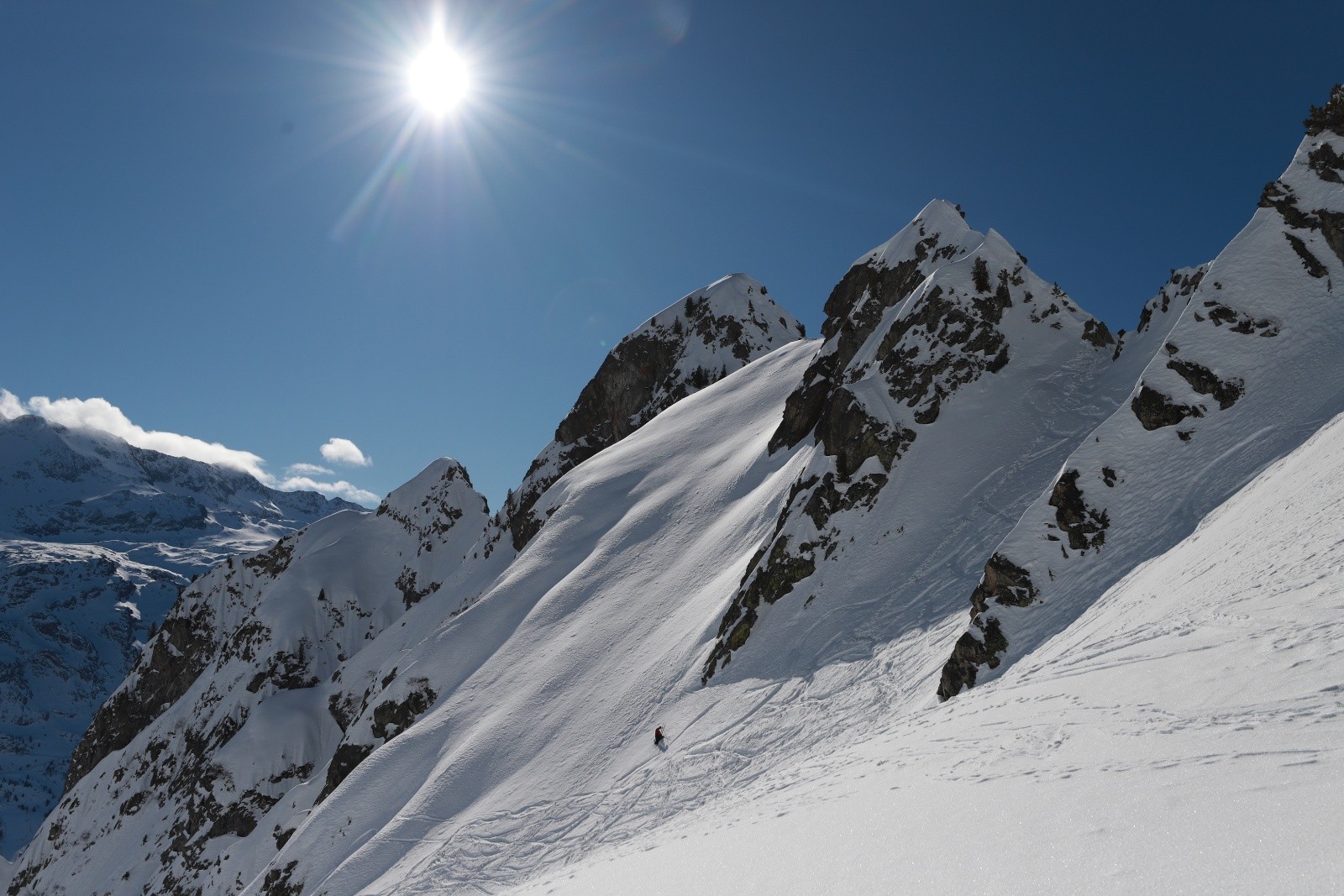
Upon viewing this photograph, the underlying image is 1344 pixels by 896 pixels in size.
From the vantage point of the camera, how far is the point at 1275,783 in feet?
21.1

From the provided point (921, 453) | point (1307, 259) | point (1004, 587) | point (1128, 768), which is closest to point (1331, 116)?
point (1307, 259)

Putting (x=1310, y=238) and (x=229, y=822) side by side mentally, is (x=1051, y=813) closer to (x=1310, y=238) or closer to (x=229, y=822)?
(x=1310, y=238)

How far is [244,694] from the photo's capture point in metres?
69.2

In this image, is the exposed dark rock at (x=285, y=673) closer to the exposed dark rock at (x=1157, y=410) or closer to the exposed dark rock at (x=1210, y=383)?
the exposed dark rock at (x=1157, y=410)

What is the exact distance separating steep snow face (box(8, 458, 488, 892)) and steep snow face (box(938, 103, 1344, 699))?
36.5 m

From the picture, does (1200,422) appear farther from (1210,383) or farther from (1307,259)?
(1307,259)

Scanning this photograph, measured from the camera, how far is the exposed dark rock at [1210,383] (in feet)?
70.5

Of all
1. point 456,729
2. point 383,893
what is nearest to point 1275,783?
point 383,893

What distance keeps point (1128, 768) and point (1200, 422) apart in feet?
58.0

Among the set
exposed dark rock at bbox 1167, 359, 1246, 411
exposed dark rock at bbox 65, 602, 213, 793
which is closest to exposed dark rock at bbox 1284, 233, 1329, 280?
exposed dark rock at bbox 1167, 359, 1246, 411

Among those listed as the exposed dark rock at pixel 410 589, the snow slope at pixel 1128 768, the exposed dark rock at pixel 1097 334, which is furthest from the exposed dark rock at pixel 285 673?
the exposed dark rock at pixel 1097 334

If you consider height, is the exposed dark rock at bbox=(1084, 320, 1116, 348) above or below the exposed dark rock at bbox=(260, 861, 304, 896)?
above

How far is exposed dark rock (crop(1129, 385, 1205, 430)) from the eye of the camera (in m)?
21.8

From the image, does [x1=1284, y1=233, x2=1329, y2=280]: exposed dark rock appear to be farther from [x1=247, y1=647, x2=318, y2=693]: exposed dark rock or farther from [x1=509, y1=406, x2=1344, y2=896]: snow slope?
[x1=247, y1=647, x2=318, y2=693]: exposed dark rock
